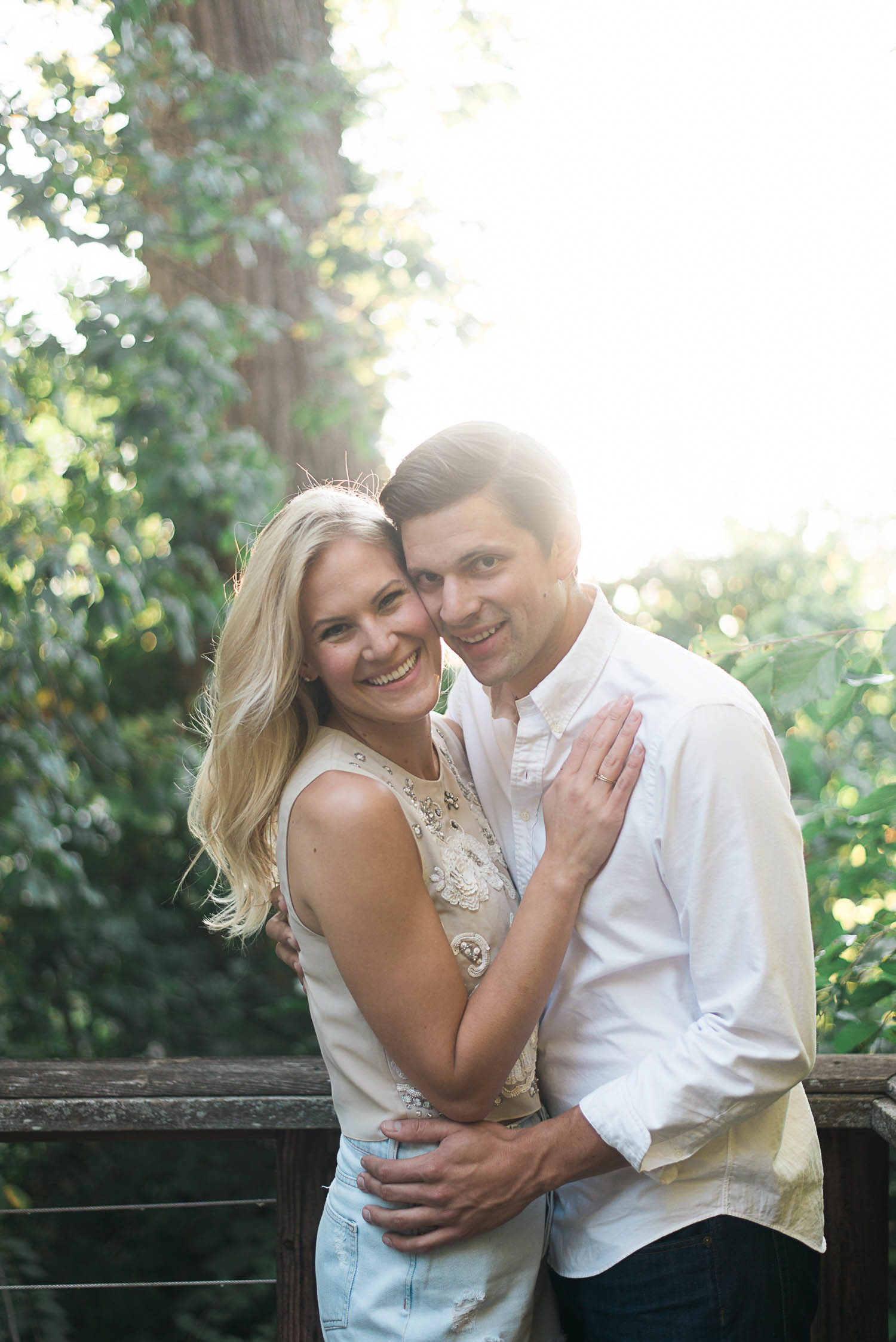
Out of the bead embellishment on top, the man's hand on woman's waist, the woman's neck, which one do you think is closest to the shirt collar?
the woman's neck

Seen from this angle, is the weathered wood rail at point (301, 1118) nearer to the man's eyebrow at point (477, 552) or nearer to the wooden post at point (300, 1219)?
the wooden post at point (300, 1219)

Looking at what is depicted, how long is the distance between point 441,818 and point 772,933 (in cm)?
56

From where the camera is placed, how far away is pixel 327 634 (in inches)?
70.0

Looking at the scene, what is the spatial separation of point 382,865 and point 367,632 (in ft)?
1.33

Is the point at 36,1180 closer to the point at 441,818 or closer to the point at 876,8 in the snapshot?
the point at 441,818

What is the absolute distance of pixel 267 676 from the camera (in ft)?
5.73

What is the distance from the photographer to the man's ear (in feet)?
5.92

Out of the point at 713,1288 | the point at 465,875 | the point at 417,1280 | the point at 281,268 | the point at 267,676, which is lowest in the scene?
the point at 417,1280

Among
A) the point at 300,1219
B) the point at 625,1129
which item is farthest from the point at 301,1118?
the point at 625,1129

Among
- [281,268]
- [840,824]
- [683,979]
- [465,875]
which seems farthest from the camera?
[281,268]

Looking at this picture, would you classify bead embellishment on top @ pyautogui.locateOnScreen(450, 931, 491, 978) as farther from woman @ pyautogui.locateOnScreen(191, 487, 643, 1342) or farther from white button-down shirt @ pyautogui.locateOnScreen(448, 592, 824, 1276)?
white button-down shirt @ pyautogui.locateOnScreen(448, 592, 824, 1276)

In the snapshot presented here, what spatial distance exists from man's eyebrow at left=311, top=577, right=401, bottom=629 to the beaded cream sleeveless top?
7.3 inches

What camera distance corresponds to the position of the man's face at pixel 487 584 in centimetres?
172

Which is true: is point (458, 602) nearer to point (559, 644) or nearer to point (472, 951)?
point (559, 644)
